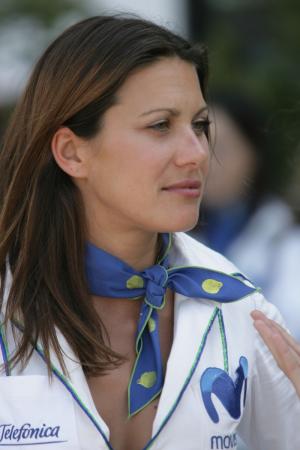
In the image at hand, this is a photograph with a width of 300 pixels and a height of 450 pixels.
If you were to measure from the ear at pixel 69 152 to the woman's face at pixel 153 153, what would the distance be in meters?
0.05

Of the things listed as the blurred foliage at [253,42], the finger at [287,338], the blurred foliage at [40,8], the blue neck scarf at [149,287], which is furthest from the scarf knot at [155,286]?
the blurred foliage at [40,8]

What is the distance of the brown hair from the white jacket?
0.09m

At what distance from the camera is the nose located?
3387mm

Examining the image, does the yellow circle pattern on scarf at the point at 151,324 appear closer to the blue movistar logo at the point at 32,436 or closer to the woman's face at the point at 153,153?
the woman's face at the point at 153,153

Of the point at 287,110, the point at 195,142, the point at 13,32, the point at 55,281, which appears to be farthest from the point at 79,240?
the point at 13,32

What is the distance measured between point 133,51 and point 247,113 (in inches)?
84.2

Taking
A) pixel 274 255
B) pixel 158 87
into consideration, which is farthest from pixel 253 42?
pixel 158 87

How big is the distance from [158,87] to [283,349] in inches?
31.7

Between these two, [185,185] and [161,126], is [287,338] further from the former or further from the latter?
[161,126]

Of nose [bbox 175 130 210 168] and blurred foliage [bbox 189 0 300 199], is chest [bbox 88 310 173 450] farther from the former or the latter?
blurred foliage [bbox 189 0 300 199]

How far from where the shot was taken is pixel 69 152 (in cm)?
355

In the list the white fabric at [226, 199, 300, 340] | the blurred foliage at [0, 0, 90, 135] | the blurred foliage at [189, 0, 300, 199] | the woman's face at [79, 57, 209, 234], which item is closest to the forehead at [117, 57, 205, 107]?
the woman's face at [79, 57, 209, 234]

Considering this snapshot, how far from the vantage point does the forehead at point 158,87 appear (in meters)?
3.42

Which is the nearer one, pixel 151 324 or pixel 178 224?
pixel 178 224
